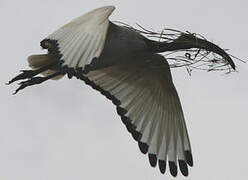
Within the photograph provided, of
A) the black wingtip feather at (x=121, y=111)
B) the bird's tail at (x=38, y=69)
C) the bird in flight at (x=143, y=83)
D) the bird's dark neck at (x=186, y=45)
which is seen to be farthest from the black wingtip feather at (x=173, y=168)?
the bird's tail at (x=38, y=69)

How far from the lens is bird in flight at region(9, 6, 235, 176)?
682cm

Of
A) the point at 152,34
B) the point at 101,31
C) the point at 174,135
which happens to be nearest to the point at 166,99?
the point at 174,135

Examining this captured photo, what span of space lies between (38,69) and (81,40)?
1.36 metres

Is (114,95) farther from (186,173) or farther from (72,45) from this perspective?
(72,45)

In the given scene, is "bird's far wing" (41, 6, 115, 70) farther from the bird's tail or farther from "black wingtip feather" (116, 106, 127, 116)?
"black wingtip feather" (116, 106, 127, 116)

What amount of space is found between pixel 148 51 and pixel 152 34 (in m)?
0.36

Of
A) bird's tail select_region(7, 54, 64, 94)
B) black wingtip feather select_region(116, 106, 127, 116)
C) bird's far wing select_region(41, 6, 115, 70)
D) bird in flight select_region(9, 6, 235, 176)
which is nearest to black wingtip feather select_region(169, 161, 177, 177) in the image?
bird in flight select_region(9, 6, 235, 176)

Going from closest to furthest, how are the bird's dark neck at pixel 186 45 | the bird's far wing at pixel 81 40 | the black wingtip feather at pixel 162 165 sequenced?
the bird's far wing at pixel 81 40, the bird's dark neck at pixel 186 45, the black wingtip feather at pixel 162 165

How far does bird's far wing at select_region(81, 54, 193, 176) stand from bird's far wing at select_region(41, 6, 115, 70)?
1.21 metres

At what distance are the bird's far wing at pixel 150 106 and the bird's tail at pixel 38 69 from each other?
37 cm

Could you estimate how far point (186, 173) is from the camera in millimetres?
7148

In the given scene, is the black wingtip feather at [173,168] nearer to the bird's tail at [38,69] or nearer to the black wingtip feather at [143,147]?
the black wingtip feather at [143,147]

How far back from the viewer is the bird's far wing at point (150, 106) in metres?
7.18

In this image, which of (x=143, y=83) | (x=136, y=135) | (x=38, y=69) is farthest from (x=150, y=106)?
(x=38, y=69)
